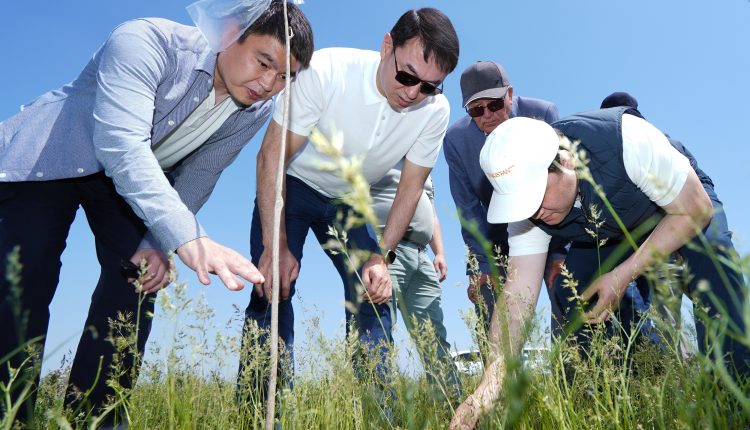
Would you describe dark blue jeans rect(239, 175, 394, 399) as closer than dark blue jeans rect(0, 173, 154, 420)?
No

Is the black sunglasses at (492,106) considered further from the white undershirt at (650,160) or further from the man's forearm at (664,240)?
the man's forearm at (664,240)

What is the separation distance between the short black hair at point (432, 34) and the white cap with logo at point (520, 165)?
683 mm

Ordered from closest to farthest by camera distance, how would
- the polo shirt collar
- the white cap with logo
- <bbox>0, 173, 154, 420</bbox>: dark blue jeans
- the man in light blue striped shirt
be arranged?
1. the man in light blue striped shirt
2. <bbox>0, 173, 154, 420</bbox>: dark blue jeans
3. the white cap with logo
4. the polo shirt collar

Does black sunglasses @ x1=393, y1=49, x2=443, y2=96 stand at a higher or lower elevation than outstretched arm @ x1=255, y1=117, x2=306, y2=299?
higher

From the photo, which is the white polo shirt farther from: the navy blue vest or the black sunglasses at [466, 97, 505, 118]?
the black sunglasses at [466, 97, 505, 118]

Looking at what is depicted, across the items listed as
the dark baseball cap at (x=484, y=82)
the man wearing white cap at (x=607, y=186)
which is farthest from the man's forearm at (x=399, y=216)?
the dark baseball cap at (x=484, y=82)

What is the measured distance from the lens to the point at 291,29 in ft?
8.38

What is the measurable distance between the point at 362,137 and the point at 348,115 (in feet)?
0.48

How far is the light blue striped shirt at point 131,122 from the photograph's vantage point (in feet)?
6.28

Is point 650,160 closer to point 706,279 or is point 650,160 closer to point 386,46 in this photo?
point 706,279

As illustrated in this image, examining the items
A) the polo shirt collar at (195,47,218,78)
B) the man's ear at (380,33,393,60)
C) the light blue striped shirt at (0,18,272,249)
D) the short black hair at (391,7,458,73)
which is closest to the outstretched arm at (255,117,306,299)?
the light blue striped shirt at (0,18,272,249)

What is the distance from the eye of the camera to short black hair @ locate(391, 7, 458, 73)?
3109 mm

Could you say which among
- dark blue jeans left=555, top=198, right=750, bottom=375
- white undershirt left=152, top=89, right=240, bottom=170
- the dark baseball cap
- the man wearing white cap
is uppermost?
the dark baseball cap

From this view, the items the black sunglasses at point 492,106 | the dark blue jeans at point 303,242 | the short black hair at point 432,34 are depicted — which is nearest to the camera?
the short black hair at point 432,34
